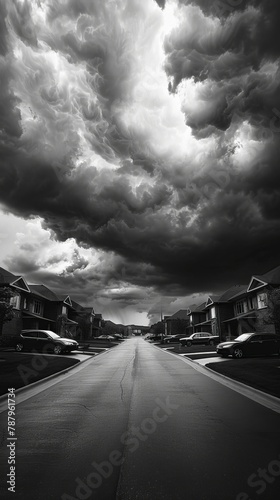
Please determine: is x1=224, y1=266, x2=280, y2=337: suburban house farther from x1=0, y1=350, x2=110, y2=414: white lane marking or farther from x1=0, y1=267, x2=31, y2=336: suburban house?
x1=0, y1=267, x2=31, y2=336: suburban house

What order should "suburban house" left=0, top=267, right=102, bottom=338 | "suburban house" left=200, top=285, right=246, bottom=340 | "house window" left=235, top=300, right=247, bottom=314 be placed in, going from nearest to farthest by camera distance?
1. "suburban house" left=0, top=267, right=102, bottom=338
2. "house window" left=235, top=300, right=247, bottom=314
3. "suburban house" left=200, top=285, right=246, bottom=340

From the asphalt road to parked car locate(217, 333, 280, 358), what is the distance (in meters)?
12.7

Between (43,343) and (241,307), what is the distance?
29.2 m

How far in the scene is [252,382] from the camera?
1075 centimetres

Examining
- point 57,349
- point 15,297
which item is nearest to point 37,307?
point 15,297

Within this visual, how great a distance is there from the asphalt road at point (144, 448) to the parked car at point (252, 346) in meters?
12.7

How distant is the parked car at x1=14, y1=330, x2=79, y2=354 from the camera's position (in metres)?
24.6

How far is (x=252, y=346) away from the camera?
828 inches

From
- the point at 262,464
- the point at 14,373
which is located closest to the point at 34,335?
the point at 14,373

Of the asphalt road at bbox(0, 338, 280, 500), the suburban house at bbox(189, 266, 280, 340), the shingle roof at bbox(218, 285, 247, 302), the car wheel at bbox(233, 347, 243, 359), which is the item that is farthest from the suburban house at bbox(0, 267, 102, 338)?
the asphalt road at bbox(0, 338, 280, 500)

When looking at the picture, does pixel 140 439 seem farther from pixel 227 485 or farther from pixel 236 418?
pixel 236 418

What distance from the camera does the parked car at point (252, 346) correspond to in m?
20.7

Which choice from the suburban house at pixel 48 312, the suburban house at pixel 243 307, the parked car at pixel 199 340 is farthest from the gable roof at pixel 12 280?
the suburban house at pixel 243 307

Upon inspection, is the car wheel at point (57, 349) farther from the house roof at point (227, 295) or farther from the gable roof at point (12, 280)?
the house roof at point (227, 295)
